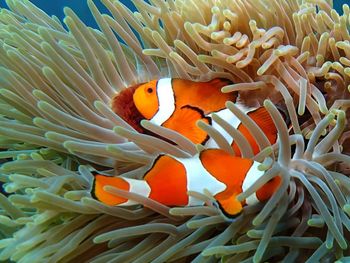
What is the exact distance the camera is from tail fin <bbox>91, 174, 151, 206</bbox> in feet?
2.94

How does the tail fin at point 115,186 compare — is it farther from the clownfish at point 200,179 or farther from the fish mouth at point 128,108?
the fish mouth at point 128,108

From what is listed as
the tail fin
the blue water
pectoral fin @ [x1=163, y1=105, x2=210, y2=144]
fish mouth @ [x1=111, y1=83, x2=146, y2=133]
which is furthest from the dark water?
the tail fin

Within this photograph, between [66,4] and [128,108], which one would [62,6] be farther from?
[128,108]

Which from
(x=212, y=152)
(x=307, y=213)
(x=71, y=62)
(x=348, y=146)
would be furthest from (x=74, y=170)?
(x=348, y=146)

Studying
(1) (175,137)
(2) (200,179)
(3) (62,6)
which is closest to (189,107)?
(1) (175,137)

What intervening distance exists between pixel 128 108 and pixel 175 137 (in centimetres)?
25

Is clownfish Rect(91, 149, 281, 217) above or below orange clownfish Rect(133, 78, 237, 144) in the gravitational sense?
below

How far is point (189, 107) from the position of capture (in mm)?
1149

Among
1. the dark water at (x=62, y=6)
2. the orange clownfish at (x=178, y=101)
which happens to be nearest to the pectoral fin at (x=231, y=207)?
the orange clownfish at (x=178, y=101)

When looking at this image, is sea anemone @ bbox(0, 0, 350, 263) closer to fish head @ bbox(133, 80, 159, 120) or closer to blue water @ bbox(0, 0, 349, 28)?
fish head @ bbox(133, 80, 159, 120)

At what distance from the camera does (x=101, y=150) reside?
1.02m

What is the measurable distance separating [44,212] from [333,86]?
0.75 m

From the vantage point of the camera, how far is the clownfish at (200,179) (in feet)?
3.04

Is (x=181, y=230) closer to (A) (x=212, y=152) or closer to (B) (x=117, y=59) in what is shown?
(A) (x=212, y=152)
